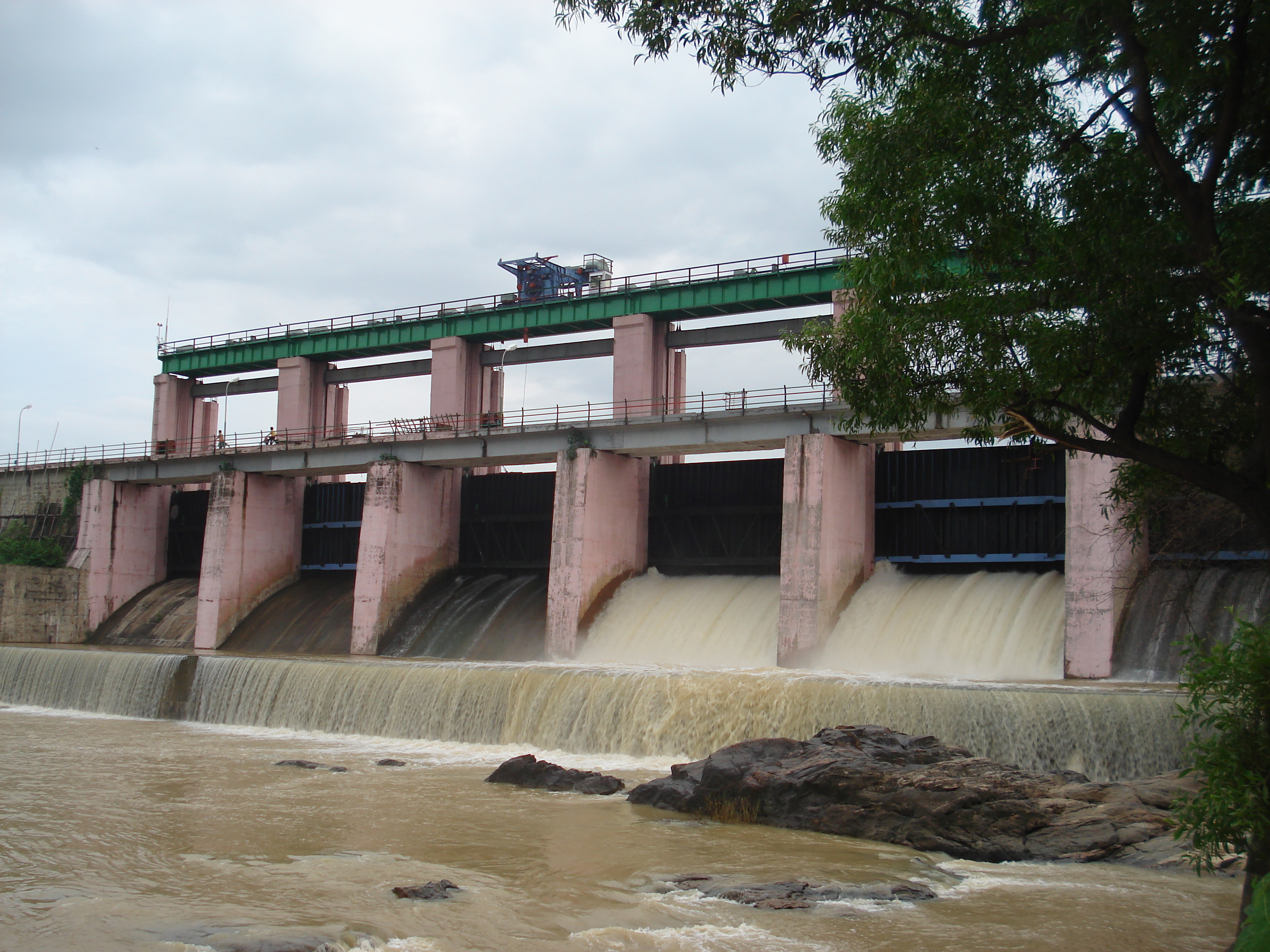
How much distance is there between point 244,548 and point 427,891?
31.0 meters

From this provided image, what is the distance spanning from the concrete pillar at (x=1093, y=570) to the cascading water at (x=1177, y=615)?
343 mm

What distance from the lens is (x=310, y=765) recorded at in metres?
18.9

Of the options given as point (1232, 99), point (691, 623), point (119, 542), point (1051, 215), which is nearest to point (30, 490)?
point (119, 542)

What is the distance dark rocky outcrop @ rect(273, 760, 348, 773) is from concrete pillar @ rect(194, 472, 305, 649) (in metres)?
19.9

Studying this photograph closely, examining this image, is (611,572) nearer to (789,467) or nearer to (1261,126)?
(789,467)

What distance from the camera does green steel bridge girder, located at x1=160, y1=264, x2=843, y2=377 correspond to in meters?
33.9

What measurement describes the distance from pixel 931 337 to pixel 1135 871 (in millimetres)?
6022

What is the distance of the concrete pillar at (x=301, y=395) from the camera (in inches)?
1724

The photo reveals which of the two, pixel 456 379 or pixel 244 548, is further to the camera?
pixel 456 379

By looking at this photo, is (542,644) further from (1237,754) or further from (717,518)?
(1237,754)

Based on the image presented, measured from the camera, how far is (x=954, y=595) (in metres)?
26.8

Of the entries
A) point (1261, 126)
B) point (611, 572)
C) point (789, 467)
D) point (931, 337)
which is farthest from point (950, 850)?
point (611, 572)

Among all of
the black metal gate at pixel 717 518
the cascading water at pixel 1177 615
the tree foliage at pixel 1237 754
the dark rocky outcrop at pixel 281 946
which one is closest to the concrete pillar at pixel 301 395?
the black metal gate at pixel 717 518

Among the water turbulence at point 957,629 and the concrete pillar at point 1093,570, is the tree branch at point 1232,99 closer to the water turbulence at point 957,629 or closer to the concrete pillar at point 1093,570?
the concrete pillar at point 1093,570
